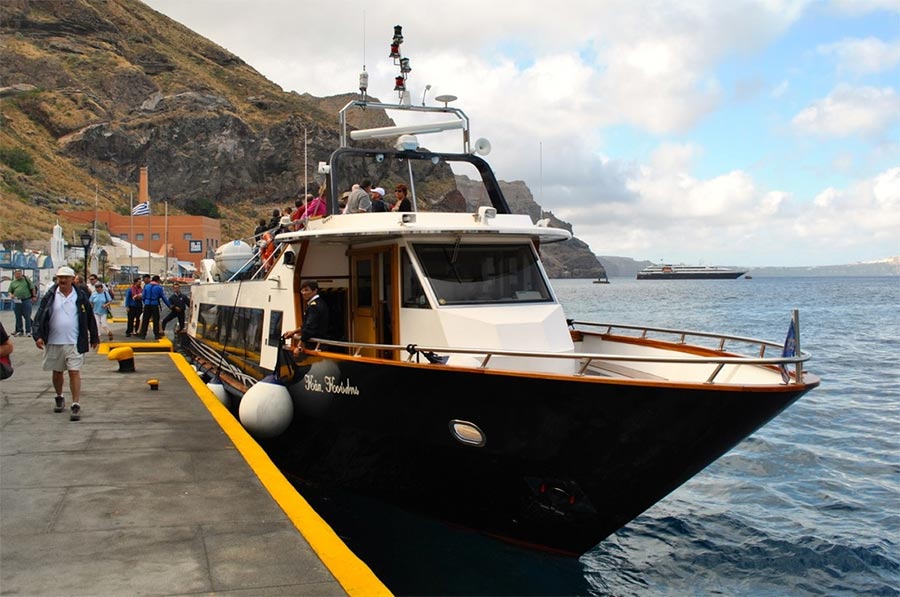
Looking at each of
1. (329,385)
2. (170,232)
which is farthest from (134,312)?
(170,232)

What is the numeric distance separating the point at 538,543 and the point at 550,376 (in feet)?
6.50

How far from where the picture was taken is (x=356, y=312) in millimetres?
9320

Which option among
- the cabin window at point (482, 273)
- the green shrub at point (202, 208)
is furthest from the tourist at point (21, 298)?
the green shrub at point (202, 208)

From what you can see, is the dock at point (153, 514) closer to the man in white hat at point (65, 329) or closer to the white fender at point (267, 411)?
the white fender at point (267, 411)

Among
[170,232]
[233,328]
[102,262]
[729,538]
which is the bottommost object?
[729,538]

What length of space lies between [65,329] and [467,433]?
478 cm

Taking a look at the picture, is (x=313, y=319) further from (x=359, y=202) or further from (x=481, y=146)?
(x=481, y=146)

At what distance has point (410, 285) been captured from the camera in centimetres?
828

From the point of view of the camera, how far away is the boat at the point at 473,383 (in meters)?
6.30

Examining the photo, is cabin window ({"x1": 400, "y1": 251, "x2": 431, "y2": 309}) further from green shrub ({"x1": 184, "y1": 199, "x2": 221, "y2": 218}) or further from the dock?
green shrub ({"x1": 184, "y1": 199, "x2": 221, "y2": 218})

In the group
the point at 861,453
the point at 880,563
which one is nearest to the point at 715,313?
the point at 861,453

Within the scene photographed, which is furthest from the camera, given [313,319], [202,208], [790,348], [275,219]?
[202,208]

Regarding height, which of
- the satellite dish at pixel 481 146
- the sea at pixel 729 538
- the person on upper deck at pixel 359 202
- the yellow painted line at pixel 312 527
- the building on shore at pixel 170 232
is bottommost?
the sea at pixel 729 538

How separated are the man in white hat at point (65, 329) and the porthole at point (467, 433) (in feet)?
14.4
